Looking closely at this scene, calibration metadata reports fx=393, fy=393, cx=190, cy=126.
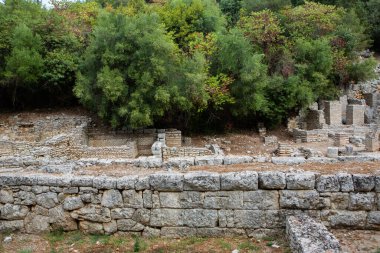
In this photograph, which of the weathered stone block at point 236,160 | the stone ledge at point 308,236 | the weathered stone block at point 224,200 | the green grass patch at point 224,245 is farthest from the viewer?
the weathered stone block at point 236,160

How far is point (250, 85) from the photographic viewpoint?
65.5 feet

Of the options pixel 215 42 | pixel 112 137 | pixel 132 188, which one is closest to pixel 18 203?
pixel 132 188

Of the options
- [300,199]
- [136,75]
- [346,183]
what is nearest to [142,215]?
[300,199]

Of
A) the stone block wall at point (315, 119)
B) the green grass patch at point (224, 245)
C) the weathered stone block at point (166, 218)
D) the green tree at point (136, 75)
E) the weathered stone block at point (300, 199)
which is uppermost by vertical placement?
the green tree at point (136, 75)

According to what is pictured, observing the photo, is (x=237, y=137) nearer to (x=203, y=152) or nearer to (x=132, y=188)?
(x=203, y=152)

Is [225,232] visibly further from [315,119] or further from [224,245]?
[315,119]

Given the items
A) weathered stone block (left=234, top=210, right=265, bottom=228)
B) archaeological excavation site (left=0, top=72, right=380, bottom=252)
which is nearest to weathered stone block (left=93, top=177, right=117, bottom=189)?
archaeological excavation site (left=0, top=72, right=380, bottom=252)

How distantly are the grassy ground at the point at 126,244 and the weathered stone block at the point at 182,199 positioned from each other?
0.55 m

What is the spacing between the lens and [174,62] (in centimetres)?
1916

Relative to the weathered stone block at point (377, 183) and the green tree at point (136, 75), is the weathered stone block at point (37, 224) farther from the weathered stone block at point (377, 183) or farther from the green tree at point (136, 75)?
the green tree at point (136, 75)

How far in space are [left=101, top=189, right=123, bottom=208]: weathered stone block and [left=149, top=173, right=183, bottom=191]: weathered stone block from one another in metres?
0.59

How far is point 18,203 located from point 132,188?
206cm

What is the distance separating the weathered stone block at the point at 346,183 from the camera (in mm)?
6289

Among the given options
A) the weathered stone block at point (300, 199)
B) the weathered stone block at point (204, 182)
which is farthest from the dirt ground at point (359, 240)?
the weathered stone block at point (204, 182)
